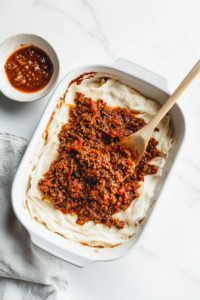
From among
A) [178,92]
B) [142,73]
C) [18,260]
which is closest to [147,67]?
[142,73]

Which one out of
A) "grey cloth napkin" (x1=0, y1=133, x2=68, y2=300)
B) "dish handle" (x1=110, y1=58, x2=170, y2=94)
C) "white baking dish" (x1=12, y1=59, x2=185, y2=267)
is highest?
"dish handle" (x1=110, y1=58, x2=170, y2=94)

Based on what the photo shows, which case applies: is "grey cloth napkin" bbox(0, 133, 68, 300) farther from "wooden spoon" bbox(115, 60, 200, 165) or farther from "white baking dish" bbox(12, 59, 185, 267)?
"wooden spoon" bbox(115, 60, 200, 165)

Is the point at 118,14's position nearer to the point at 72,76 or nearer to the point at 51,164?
the point at 72,76

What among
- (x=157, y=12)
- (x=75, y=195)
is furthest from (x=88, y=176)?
(x=157, y=12)

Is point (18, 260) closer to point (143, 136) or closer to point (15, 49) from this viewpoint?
point (143, 136)

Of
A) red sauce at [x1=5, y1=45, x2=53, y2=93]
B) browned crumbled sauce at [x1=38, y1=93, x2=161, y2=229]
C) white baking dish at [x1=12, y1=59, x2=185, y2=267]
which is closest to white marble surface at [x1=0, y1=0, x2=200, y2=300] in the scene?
red sauce at [x1=5, y1=45, x2=53, y2=93]
